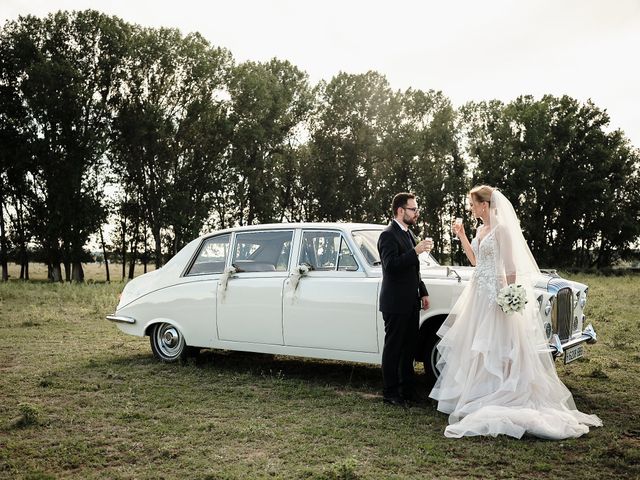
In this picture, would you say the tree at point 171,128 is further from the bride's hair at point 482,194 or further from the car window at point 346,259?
the bride's hair at point 482,194

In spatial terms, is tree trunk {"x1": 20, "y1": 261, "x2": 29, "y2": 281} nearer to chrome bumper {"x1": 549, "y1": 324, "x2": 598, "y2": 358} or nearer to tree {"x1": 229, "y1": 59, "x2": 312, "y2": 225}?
tree {"x1": 229, "y1": 59, "x2": 312, "y2": 225}

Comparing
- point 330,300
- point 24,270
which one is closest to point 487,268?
point 330,300

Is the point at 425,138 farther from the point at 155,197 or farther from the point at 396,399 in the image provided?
the point at 396,399

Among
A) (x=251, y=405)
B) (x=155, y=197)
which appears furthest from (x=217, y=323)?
(x=155, y=197)

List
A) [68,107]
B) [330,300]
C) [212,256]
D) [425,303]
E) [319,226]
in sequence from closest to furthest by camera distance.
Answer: [425,303] → [330,300] → [319,226] → [212,256] → [68,107]

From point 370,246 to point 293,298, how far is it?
1.20m

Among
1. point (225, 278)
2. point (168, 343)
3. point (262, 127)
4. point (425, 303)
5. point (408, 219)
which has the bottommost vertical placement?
point (168, 343)

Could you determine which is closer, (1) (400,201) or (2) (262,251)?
(1) (400,201)

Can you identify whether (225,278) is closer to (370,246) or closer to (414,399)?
(370,246)

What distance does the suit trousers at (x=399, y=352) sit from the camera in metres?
6.65

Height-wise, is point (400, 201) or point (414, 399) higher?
point (400, 201)

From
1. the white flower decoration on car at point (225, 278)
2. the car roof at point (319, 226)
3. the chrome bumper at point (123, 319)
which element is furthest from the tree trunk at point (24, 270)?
the white flower decoration on car at point (225, 278)

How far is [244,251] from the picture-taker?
8609mm

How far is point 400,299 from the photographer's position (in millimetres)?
6602
